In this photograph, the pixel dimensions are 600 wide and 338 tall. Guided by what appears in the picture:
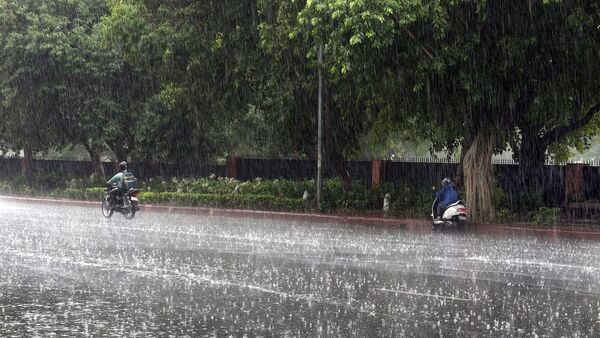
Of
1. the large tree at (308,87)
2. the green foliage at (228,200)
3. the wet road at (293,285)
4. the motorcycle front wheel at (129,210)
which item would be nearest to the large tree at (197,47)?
the large tree at (308,87)

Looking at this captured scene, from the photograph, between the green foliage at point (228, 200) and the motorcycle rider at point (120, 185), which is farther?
the green foliage at point (228, 200)

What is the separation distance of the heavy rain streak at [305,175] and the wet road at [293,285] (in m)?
0.06

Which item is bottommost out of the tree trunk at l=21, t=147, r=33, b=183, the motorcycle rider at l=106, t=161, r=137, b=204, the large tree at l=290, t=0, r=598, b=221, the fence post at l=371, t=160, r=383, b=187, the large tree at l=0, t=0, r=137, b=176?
the motorcycle rider at l=106, t=161, r=137, b=204

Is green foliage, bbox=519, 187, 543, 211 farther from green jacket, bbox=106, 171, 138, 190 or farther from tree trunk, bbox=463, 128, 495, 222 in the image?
green jacket, bbox=106, 171, 138, 190

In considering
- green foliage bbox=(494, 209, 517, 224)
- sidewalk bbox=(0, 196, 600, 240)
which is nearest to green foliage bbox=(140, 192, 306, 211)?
sidewalk bbox=(0, 196, 600, 240)

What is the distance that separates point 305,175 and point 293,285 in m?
26.4

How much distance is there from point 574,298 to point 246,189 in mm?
23691

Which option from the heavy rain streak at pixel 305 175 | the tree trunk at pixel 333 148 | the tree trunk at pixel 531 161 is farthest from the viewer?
the tree trunk at pixel 333 148

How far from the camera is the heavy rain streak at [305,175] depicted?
1055 centimetres

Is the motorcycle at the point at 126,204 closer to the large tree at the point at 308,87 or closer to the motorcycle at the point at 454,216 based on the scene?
the large tree at the point at 308,87

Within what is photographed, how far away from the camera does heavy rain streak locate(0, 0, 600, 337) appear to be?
1055 centimetres

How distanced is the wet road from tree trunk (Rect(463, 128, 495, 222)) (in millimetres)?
4290

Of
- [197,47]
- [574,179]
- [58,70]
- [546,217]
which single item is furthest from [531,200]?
[58,70]

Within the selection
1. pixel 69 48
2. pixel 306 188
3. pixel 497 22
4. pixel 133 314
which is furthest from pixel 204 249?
pixel 69 48
